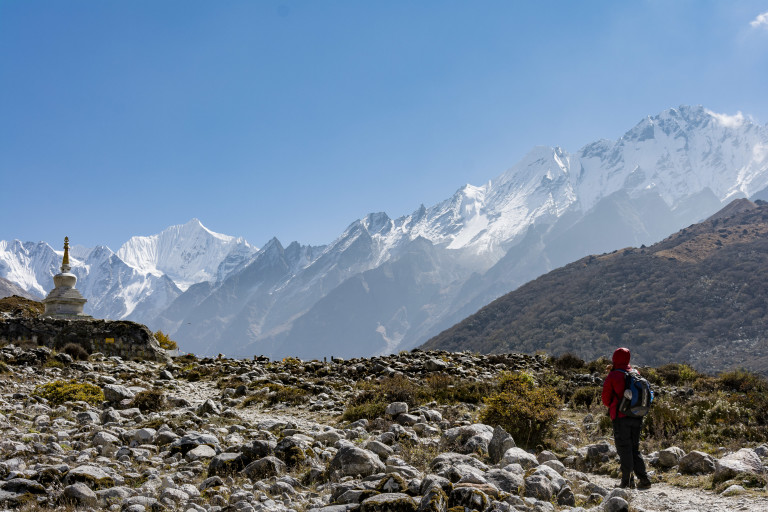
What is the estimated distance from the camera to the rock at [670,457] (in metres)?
9.05

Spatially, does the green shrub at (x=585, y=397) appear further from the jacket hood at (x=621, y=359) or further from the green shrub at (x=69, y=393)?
the green shrub at (x=69, y=393)

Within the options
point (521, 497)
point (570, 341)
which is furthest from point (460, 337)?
point (521, 497)

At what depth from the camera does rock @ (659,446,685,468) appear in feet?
29.7

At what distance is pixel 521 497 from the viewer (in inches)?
262

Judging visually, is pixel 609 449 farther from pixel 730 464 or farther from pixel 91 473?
pixel 91 473

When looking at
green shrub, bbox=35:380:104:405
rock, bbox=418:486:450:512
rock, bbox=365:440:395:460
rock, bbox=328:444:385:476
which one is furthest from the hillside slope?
rock, bbox=418:486:450:512

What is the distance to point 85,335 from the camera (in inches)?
955

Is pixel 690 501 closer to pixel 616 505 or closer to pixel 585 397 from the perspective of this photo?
pixel 616 505

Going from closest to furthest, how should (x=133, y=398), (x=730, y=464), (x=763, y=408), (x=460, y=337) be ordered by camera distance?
(x=730, y=464), (x=763, y=408), (x=133, y=398), (x=460, y=337)

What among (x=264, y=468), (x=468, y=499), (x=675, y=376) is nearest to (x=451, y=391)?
(x=264, y=468)

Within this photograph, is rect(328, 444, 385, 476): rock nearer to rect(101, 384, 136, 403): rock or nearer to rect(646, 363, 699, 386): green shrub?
rect(101, 384, 136, 403): rock

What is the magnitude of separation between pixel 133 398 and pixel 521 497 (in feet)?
35.7

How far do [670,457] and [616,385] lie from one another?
5.69ft

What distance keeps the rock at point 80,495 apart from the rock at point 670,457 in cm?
835
